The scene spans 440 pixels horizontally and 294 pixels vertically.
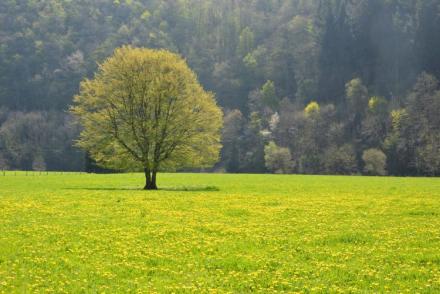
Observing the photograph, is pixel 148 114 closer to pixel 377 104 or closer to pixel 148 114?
pixel 148 114

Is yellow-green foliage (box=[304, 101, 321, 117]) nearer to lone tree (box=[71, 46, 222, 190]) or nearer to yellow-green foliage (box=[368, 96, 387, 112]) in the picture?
yellow-green foliage (box=[368, 96, 387, 112])

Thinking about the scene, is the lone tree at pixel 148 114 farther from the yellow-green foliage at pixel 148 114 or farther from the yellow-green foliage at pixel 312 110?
the yellow-green foliage at pixel 312 110

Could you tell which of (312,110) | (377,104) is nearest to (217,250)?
(312,110)

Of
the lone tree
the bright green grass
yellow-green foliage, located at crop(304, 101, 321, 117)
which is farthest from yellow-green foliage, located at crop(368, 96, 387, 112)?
the bright green grass

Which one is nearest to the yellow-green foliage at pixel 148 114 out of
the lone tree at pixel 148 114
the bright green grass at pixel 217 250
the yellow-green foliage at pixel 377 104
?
the lone tree at pixel 148 114

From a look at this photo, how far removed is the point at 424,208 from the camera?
34.5 m

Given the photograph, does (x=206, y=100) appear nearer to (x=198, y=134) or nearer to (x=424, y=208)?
(x=198, y=134)

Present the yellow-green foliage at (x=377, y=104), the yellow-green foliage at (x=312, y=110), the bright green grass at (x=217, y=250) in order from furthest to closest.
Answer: the yellow-green foliage at (x=312, y=110) < the yellow-green foliage at (x=377, y=104) < the bright green grass at (x=217, y=250)

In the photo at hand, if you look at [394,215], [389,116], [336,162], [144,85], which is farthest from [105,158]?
A: [389,116]

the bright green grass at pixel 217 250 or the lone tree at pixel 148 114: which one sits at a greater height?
the lone tree at pixel 148 114

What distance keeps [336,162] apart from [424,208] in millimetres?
127190

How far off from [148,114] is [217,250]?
39.1 meters

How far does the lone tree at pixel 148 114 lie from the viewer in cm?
5544

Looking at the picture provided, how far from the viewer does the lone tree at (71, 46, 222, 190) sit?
55438 mm
